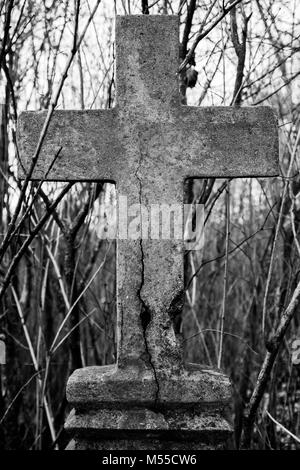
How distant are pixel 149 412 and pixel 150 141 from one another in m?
0.95

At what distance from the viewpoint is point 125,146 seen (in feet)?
6.89

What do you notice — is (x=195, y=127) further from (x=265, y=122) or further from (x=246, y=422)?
(x=246, y=422)

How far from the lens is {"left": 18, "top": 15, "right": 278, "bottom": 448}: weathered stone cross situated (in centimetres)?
207

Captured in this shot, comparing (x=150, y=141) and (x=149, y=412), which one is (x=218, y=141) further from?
(x=149, y=412)

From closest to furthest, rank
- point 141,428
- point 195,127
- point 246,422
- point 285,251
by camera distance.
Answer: point 141,428, point 195,127, point 246,422, point 285,251

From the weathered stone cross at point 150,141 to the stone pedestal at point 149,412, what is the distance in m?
0.12

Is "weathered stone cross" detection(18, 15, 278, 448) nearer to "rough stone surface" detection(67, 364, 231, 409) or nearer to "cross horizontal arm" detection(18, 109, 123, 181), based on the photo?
"cross horizontal arm" detection(18, 109, 123, 181)

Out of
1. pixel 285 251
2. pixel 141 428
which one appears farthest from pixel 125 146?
pixel 285 251

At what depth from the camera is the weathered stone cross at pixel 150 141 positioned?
2072 millimetres

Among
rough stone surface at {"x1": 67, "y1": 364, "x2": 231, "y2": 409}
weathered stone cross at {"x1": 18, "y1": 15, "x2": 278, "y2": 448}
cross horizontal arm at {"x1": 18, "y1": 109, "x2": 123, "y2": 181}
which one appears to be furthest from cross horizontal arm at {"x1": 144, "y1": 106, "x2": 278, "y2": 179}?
rough stone surface at {"x1": 67, "y1": 364, "x2": 231, "y2": 409}

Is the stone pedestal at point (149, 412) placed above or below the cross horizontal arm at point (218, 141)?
below

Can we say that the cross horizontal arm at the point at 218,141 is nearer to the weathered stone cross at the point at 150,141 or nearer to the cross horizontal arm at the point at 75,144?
the weathered stone cross at the point at 150,141

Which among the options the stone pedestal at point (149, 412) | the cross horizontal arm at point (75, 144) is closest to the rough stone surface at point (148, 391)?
the stone pedestal at point (149, 412)
